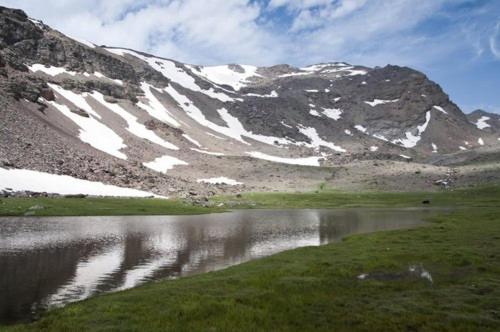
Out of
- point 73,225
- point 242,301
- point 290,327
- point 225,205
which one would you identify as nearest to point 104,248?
point 73,225

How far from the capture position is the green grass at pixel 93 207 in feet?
233

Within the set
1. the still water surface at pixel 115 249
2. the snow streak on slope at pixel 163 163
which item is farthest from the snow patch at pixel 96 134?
the still water surface at pixel 115 249

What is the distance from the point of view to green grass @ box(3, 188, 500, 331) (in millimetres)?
17531

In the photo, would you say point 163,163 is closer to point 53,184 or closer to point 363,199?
point 53,184

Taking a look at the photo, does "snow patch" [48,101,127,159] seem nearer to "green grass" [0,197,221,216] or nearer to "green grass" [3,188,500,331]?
"green grass" [0,197,221,216]

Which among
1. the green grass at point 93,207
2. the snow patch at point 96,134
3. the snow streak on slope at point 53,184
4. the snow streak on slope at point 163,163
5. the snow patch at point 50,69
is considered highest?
the snow patch at point 50,69

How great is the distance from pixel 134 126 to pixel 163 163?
96.4 ft

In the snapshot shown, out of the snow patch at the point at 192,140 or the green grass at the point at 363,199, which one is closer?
the green grass at the point at 363,199

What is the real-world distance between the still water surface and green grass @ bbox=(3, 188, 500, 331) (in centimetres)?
467

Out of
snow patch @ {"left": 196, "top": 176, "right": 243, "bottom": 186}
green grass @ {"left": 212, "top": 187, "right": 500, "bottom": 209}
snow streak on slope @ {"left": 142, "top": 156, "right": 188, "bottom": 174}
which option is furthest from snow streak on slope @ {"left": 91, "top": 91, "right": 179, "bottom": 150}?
green grass @ {"left": 212, "top": 187, "right": 500, "bottom": 209}

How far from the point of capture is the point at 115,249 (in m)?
43.8

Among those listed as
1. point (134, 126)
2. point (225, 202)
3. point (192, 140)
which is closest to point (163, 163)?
point (134, 126)

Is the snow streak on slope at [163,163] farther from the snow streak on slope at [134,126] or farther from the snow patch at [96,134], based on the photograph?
the snow streak on slope at [134,126]

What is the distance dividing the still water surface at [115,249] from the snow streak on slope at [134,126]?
99.3 m
